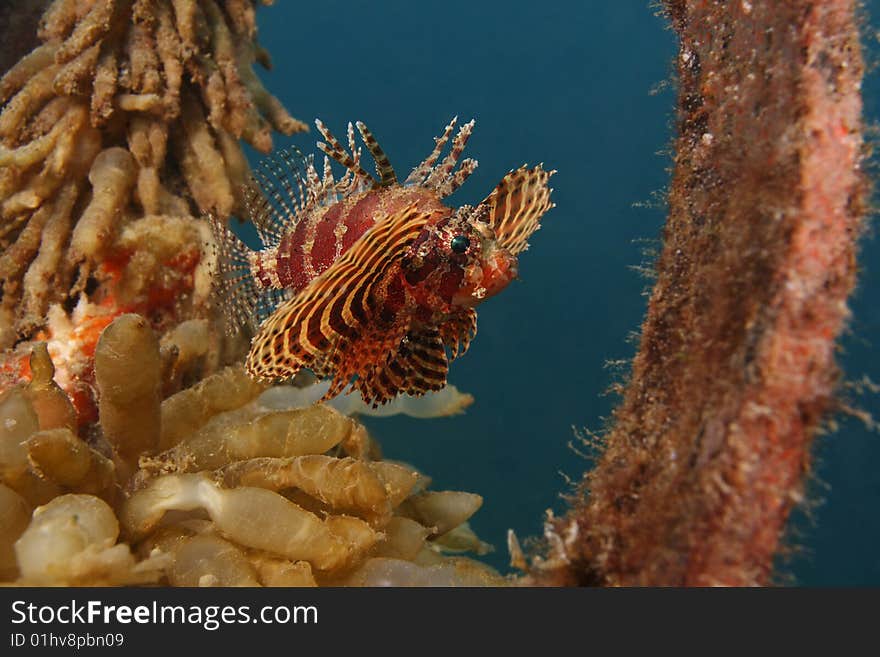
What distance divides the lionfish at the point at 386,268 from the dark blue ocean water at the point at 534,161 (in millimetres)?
11620

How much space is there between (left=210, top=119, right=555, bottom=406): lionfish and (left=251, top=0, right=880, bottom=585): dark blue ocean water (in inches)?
457

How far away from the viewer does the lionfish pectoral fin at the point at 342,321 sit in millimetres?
2828

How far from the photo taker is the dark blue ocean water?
19984mm

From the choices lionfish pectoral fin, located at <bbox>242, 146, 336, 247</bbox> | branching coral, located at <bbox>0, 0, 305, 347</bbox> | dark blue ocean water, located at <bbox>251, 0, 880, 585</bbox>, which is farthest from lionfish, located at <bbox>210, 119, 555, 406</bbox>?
dark blue ocean water, located at <bbox>251, 0, 880, 585</bbox>

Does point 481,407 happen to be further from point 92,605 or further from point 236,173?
point 92,605

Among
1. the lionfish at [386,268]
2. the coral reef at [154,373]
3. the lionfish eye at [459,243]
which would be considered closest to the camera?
the coral reef at [154,373]

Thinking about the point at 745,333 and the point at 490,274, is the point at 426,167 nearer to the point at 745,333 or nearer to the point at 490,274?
the point at 490,274

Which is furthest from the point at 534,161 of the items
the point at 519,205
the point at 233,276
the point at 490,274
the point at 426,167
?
the point at 490,274

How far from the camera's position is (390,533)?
2.95m

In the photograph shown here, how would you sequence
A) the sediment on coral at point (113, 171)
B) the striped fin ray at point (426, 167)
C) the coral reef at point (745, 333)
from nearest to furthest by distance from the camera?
the coral reef at point (745, 333) → the striped fin ray at point (426, 167) → the sediment on coral at point (113, 171)

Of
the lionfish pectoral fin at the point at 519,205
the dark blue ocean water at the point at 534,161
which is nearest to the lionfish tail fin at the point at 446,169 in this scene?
the lionfish pectoral fin at the point at 519,205

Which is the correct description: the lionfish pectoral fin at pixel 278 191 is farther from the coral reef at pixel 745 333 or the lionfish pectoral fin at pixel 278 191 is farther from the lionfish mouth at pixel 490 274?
the coral reef at pixel 745 333

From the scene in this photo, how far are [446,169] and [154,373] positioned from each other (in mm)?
1850

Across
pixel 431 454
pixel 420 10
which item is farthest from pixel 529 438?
pixel 420 10
